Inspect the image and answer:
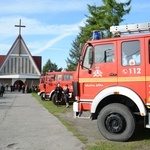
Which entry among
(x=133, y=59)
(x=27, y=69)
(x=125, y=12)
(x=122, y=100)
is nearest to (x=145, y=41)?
(x=133, y=59)

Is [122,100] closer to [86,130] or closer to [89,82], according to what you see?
[89,82]

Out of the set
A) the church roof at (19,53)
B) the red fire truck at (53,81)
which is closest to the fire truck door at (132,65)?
the red fire truck at (53,81)

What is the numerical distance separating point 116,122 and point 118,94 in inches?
30.7

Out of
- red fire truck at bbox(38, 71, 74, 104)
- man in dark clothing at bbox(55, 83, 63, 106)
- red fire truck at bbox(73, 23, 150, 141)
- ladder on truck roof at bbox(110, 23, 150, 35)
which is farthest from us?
red fire truck at bbox(38, 71, 74, 104)

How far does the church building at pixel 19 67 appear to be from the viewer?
240 ft

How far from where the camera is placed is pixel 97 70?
32.9 feet

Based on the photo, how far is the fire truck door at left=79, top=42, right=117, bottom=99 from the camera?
978 cm

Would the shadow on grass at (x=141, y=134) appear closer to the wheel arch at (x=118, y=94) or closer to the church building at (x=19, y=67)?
the wheel arch at (x=118, y=94)

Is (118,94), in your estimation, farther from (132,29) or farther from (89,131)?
(89,131)

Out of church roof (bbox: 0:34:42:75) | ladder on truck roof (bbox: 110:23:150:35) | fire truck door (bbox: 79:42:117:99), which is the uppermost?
church roof (bbox: 0:34:42:75)

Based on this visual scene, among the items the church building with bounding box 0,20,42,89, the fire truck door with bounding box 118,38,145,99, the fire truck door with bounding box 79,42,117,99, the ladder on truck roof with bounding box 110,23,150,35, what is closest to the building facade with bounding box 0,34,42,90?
the church building with bounding box 0,20,42,89

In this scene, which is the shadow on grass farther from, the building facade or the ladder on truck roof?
the building facade

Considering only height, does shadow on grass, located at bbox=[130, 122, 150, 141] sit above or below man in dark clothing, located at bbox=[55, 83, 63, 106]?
below

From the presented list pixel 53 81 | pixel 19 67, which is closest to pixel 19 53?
pixel 19 67
